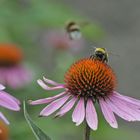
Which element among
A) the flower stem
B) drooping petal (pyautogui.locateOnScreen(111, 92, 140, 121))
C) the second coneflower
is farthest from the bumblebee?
the flower stem

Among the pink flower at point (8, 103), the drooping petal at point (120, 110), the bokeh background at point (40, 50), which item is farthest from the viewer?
the bokeh background at point (40, 50)

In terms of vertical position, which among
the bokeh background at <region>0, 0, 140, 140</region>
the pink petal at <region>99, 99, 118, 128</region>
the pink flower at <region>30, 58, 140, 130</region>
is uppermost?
the pink flower at <region>30, 58, 140, 130</region>

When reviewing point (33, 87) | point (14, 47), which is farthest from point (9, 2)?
point (33, 87)

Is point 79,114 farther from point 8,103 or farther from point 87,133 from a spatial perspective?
point 8,103

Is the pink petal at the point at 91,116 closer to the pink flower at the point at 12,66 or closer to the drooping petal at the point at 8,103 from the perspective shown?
the drooping petal at the point at 8,103

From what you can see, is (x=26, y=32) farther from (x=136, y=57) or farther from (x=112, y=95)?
(x=136, y=57)

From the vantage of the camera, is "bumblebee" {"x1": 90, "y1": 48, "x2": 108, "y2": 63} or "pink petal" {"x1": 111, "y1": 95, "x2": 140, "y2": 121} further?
"bumblebee" {"x1": 90, "y1": 48, "x2": 108, "y2": 63}

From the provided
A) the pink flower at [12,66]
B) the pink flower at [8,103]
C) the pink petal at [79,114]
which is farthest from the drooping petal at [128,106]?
the pink flower at [12,66]

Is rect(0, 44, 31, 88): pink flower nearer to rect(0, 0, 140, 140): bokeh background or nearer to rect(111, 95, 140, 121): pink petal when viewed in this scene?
rect(0, 0, 140, 140): bokeh background
